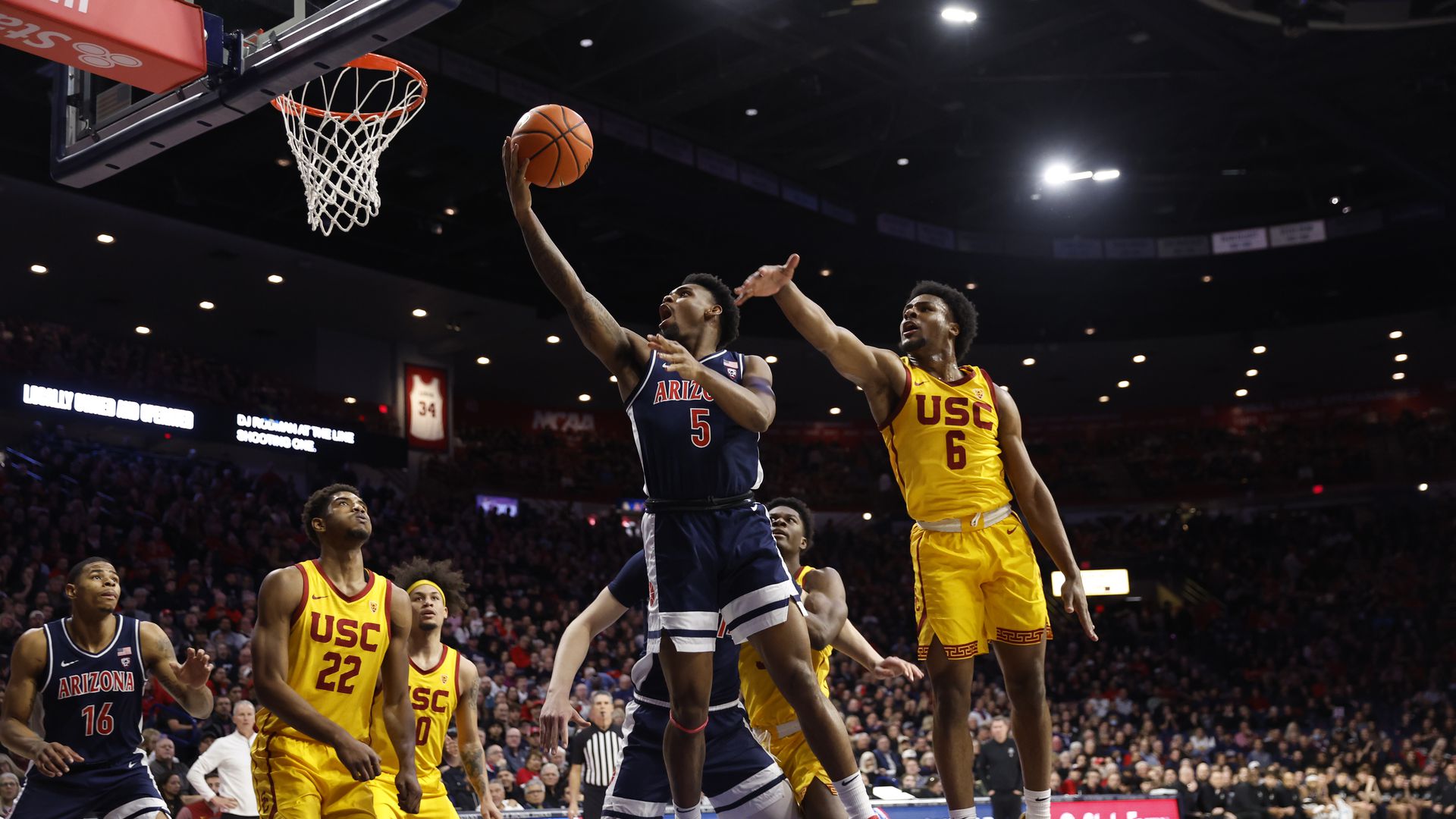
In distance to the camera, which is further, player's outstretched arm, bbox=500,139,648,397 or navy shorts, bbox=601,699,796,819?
navy shorts, bbox=601,699,796,819

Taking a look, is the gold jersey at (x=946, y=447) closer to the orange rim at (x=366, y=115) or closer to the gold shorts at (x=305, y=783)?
the gold shorts at (x=305, y=783)

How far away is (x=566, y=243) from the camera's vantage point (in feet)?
81.6

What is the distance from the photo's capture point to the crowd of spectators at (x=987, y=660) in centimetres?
1720

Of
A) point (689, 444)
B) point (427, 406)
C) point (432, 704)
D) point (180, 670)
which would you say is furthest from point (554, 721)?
point (427, 406)

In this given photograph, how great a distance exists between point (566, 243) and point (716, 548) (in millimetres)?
20296

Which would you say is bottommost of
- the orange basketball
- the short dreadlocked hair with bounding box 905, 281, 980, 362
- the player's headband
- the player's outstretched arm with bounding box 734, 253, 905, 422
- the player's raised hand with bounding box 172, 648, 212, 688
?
the player's raised hand with bounding box 172, 648, 212, 688

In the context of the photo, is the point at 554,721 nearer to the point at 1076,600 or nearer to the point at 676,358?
the point at 676,358

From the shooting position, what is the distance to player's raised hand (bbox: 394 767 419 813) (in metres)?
5.86

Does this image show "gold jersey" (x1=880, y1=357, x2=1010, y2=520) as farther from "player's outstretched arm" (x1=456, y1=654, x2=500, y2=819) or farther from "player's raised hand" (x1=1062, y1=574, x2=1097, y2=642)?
"player's outstretched arm" (x1=456, y1=654, x2=500, y2=819)

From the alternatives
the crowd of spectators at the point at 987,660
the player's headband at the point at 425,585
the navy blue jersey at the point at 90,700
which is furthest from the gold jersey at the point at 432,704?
the crowd of spectators at the point at 987,660

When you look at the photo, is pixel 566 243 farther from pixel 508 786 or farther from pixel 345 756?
pixel 345 756

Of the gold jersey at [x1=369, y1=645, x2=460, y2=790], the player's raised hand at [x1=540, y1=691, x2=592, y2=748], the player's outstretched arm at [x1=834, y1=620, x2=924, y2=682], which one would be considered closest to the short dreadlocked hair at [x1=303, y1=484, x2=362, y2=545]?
the gold jersey at [x1=369, y1=645, x2=460, y2=790]

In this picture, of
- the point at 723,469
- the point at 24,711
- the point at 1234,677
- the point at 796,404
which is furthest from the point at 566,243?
the point at 723,469

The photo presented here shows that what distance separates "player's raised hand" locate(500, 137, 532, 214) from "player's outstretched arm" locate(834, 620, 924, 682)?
248 cm
